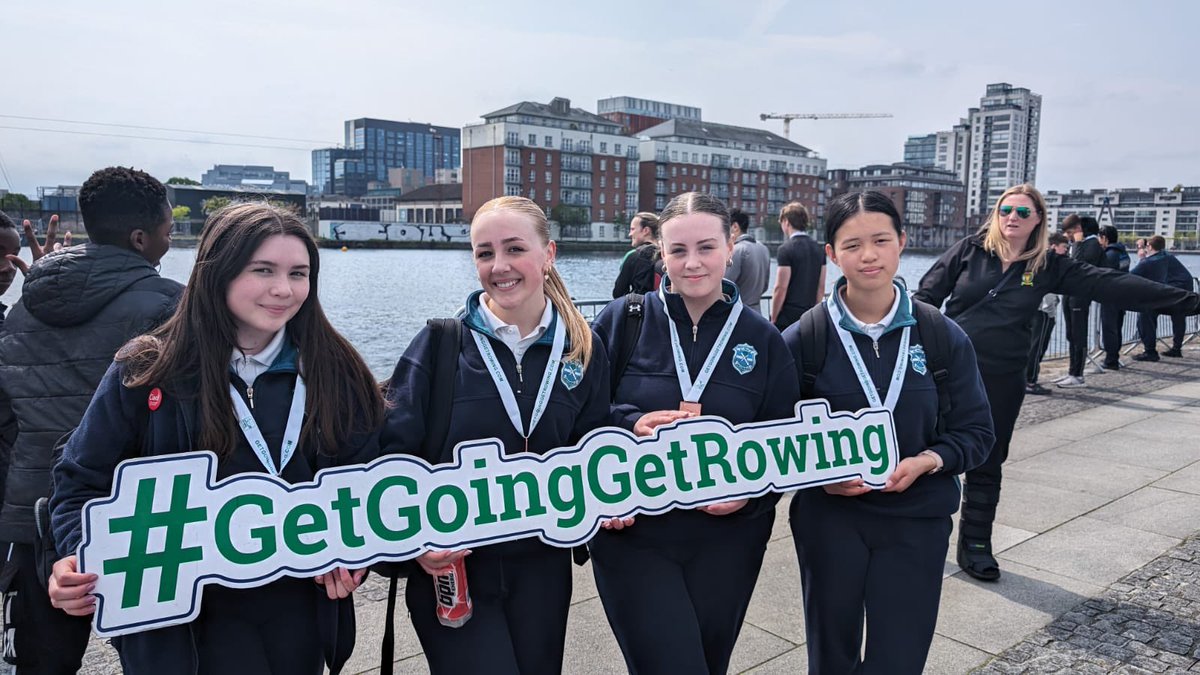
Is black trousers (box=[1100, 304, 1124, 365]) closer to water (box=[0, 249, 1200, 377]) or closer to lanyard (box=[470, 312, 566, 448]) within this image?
water (box=[0, 249, 1200, 377])

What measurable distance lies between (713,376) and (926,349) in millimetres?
851

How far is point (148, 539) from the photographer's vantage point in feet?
7.08

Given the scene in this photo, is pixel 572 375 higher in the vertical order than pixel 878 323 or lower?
lower

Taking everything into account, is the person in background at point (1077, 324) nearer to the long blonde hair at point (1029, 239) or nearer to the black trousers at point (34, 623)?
the long blonde hair at point (1029, 239)

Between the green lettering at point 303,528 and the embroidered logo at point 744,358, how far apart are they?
150 cm

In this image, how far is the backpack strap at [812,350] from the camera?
10.2 feet

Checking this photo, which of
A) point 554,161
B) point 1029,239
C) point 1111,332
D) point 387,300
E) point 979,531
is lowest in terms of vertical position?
point 387,300

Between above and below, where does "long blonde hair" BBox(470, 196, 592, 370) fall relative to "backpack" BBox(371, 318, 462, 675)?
above

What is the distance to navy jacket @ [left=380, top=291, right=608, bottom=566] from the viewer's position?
257cm

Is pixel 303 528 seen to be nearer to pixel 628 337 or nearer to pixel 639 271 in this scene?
pixel 628 337

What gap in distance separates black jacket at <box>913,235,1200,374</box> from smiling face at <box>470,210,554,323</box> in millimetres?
3130

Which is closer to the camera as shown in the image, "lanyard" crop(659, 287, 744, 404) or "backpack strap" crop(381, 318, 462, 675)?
"backpack strap" crop(381, 318, 462, 675)

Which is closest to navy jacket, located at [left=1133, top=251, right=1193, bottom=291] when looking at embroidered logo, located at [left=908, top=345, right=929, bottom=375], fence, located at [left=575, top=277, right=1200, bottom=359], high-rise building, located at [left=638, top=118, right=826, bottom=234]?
fence, located at [left=575, top=277, right=1200, bottom=359]

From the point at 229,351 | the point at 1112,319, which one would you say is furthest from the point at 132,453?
the point at 1112,319
